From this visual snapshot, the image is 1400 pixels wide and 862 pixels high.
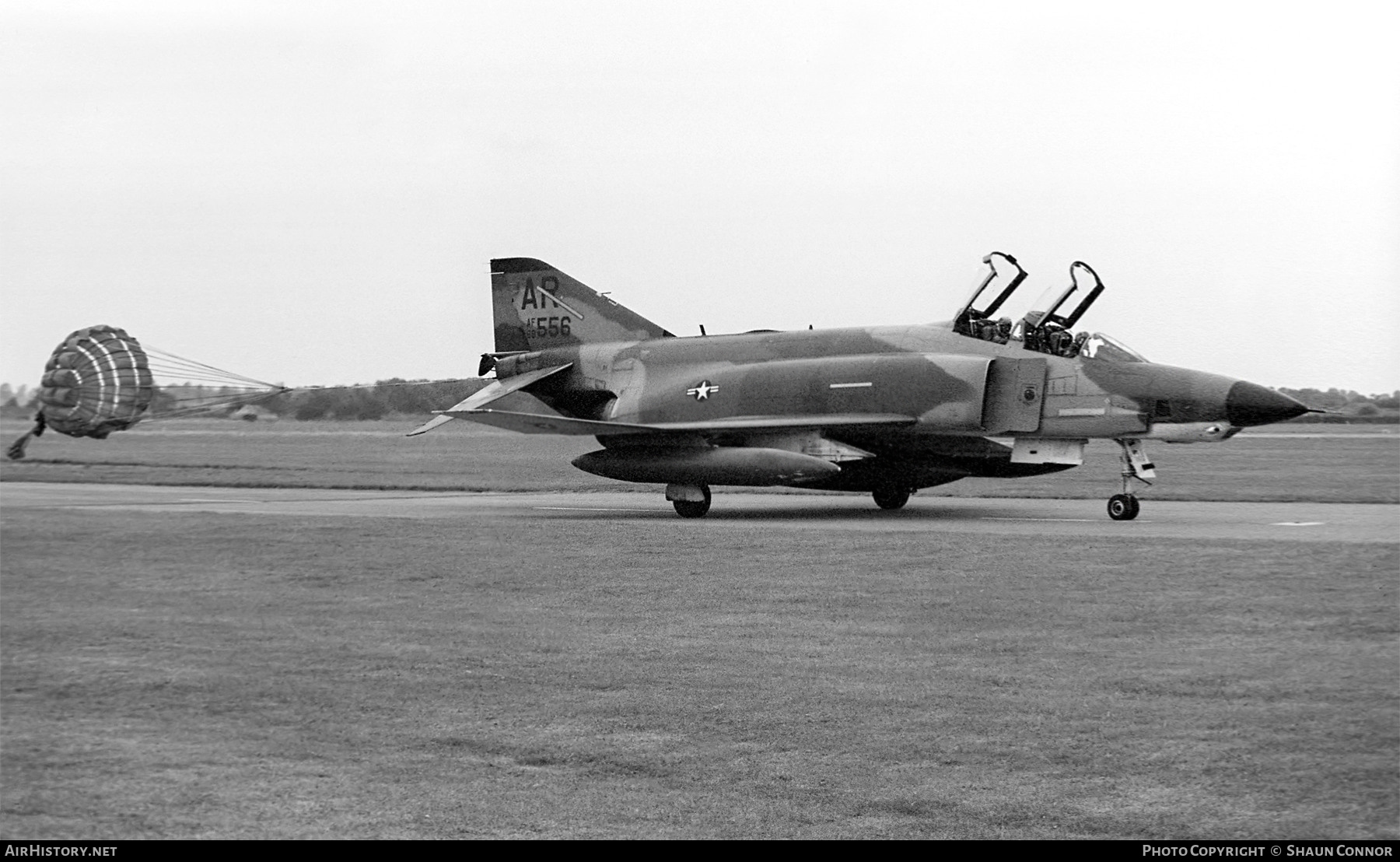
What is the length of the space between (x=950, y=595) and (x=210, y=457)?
6111 mm

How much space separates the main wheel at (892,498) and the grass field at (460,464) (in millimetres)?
3336

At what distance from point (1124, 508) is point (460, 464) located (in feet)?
35.5

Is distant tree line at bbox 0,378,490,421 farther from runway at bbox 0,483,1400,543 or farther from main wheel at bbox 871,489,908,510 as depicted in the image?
main wheel at bbox 871,489,908,510

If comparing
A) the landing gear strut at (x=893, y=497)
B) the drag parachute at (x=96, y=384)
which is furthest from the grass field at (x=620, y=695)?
the landing gear strut at (x=893, y=497)

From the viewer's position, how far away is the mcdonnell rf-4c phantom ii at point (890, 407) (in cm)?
1736

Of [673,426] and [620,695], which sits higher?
[673,426]

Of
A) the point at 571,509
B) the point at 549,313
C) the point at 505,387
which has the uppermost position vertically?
the point at 549,313

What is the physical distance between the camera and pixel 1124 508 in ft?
56.2

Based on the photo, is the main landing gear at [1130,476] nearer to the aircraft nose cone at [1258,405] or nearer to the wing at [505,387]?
the aircraft nose cone at [1258,405]

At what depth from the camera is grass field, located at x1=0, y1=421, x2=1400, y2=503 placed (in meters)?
7.86

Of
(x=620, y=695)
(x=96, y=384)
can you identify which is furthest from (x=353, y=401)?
(x=96, y=384)

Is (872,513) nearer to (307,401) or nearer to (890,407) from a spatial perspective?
(890,407)
